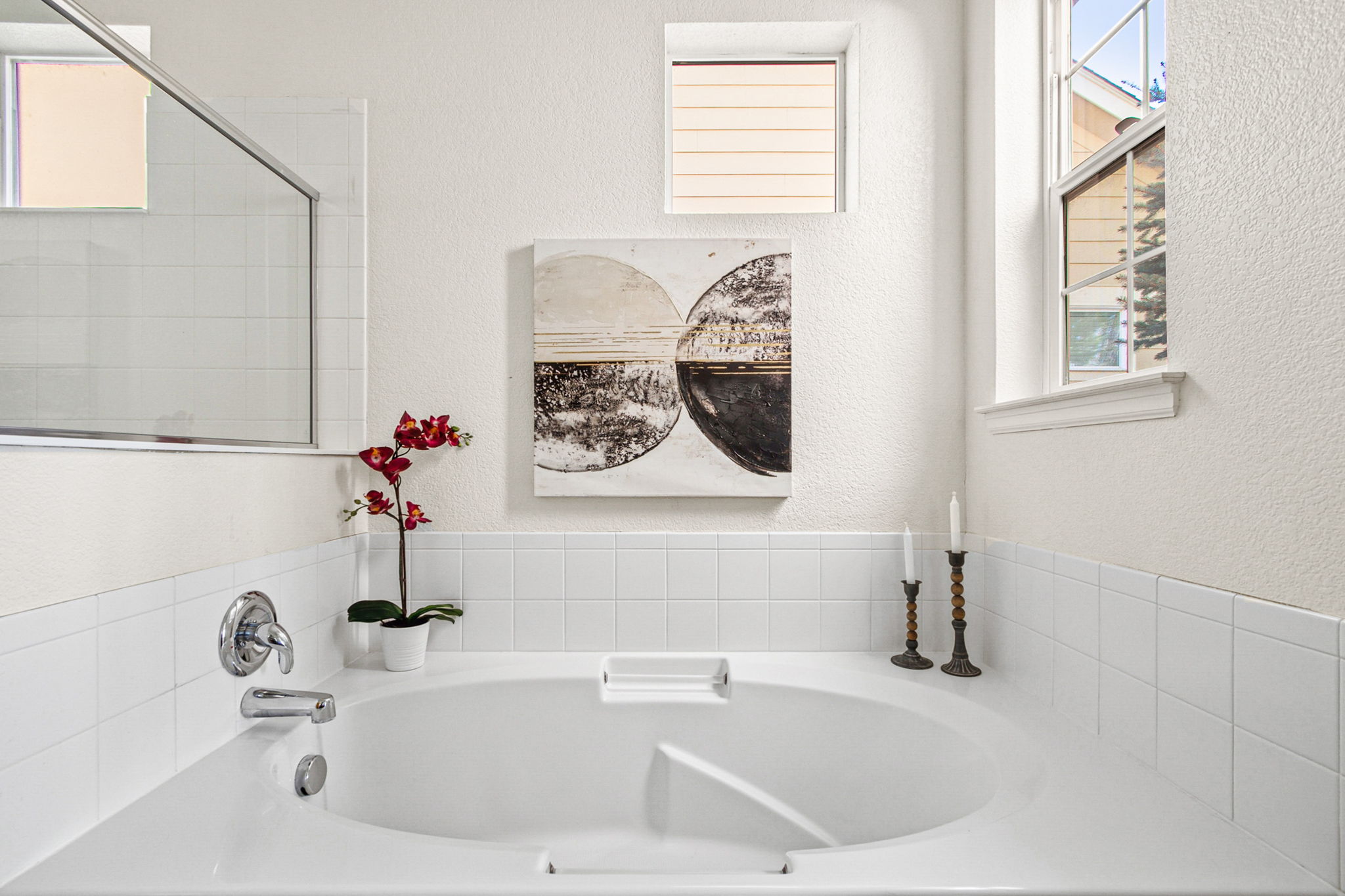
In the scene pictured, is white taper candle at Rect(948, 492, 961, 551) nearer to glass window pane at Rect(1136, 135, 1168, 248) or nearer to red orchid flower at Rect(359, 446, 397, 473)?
glass window pane at Rect(1136, 135, 1168, 248)

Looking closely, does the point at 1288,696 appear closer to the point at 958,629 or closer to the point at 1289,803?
the point at 1289,803

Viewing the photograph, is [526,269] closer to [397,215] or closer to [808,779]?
[397,215]

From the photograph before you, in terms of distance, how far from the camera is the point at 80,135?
3.43 ft

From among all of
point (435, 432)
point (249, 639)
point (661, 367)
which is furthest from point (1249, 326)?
point (249, 639)

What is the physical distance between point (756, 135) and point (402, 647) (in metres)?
1.75

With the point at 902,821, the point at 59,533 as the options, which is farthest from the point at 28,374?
the point at 902,821

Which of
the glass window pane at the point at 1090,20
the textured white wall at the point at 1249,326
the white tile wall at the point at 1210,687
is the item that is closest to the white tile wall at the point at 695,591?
the white tile wall at the point at 1210,687

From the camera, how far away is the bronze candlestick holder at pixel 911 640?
5.37 feet

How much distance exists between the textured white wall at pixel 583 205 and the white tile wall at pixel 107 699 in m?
0.70

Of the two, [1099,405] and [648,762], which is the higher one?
[1099,405]

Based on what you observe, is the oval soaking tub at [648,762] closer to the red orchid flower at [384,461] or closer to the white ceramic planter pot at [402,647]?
the white ceramic planter pot at [402,647]

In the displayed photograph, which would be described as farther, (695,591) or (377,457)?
(695,591)

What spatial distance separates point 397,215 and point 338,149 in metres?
0.24

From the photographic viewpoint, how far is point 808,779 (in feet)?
4.85
